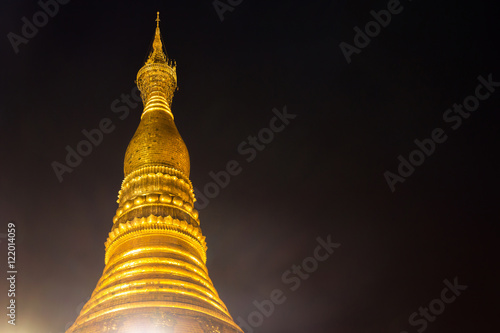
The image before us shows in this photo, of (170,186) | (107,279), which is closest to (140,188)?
(170,186)

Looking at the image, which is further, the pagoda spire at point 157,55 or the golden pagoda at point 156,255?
the pagoda spire at point 157,55

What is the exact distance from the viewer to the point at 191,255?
40.0 ft

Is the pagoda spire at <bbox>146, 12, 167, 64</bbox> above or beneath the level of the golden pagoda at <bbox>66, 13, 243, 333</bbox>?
above

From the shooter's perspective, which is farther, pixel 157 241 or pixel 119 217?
pixel 119 217

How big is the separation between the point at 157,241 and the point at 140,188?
1915 mm

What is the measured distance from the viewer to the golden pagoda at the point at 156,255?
10.1m

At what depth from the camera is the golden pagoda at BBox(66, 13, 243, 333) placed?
1014 cm

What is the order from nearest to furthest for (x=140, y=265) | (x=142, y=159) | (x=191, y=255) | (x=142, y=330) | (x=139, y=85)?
1. (x=142, y=330)
2. (x=140, y=265)
3. (x=191, y=255)
4. (x=142, y=159)
5. (x=139, y=85)

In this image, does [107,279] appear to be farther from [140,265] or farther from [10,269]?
[10,269]

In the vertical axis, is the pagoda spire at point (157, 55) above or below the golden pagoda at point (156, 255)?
above

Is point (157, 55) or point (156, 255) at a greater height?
point (157, 55)

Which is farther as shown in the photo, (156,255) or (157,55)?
(157,55)

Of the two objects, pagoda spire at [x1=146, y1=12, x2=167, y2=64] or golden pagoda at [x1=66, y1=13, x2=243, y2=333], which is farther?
pagoda spire at [x1=146, y1=12, x2=167, y2=64]

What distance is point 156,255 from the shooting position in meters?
11.5
